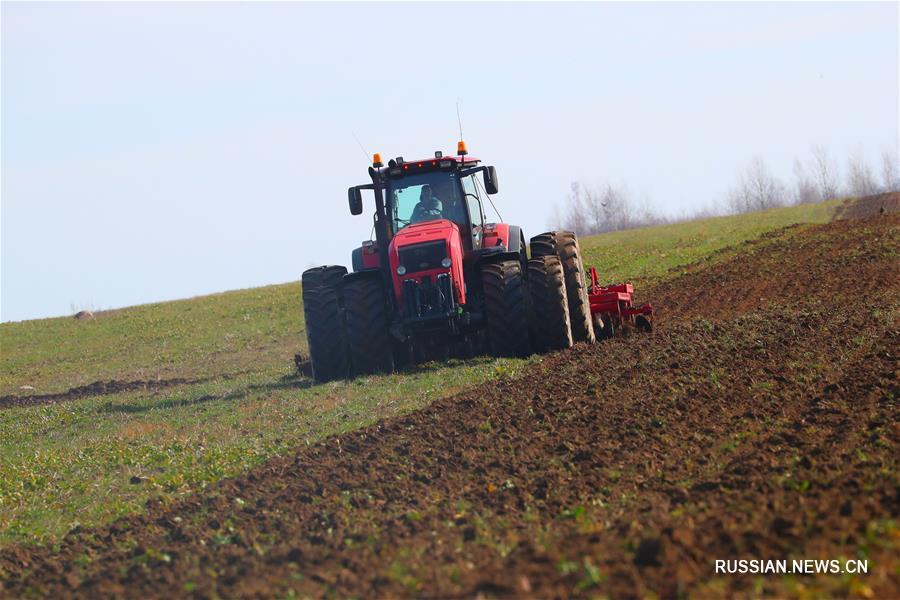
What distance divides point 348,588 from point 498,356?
9.81 metres

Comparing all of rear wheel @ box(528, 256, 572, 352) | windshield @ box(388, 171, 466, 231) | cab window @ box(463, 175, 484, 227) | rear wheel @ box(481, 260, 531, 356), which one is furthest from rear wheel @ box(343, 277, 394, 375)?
rear wheel @ box(528, 256, 572, 352)

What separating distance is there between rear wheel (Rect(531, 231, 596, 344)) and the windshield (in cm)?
142

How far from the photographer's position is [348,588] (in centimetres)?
611

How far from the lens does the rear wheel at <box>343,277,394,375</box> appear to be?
1579 cm

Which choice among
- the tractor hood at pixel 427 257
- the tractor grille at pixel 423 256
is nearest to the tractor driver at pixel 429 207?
the tractor hood at pixel 427 257

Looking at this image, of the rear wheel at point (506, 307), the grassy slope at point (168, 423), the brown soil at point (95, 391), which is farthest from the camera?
the brown soil at point (95, 391)

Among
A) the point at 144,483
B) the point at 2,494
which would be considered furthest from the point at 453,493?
the point at 2,494

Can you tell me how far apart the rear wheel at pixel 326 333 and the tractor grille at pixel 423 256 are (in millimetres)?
1359

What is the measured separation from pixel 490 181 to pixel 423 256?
1.54 m

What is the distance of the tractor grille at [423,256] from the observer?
50.1ft

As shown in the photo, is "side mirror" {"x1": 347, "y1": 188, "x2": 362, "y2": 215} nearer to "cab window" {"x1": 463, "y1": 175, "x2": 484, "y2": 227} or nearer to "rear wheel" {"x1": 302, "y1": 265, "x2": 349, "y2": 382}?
"rear wheel" {"x1": 302, "y1": 265, "x2": 349, "y2": 382}

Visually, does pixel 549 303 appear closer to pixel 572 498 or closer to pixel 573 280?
pixel 573 280

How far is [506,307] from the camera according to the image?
1551 centimetres

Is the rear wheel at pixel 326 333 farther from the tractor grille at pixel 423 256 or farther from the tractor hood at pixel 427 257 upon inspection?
the tractor grille at pixel 423 256
